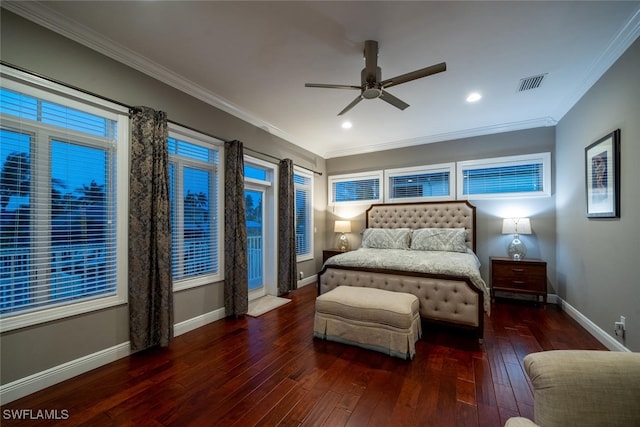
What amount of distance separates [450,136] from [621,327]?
11.6 ft

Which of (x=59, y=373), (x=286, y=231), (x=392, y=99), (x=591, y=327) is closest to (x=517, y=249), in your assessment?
(x=591, y=327)

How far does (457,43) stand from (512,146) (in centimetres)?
291

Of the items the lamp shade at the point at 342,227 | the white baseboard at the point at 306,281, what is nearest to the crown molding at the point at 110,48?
the lamp shade at the point at 342,227

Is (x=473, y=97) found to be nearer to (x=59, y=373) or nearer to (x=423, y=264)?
(x=423, y=264)

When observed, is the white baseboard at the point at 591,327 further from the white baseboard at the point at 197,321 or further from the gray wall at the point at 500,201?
the white baseboard at the point at 197,321

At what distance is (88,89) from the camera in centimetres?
229

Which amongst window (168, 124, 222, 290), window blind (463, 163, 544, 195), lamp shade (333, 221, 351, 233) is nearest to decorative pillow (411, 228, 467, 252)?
window blind (463, 163, 544, 195)

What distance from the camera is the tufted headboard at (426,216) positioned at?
15.0 ft

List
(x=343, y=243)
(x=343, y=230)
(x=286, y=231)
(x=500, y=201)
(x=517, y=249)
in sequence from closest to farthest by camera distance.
Result: 1. (x=517, y=249)
2. (x=500, y=201)
3. (x=286, y=231)
4. (x=343, y=230)
5. (x=343, y=243)

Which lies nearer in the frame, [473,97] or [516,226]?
[473,97]

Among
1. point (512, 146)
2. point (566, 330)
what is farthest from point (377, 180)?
point (566, 330)

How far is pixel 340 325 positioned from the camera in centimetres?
272

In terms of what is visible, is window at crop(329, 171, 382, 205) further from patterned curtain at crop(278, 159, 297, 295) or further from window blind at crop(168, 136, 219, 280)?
window blind at crop(168, 136, 219, 280)

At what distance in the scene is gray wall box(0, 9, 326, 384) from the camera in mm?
1916
